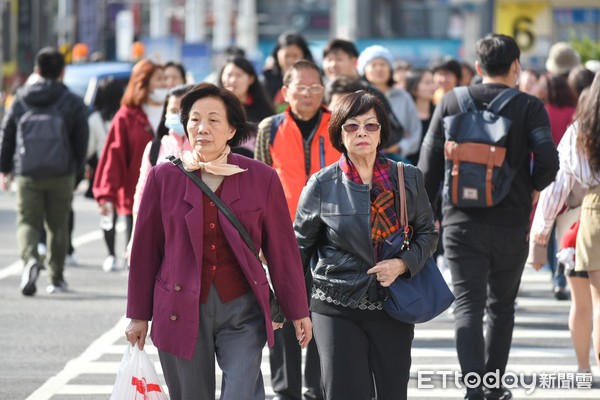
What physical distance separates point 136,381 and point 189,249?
2.01 feet

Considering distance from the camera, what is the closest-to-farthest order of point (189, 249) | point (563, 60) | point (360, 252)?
point (189, 249), point (360, 252), point (563, 60)

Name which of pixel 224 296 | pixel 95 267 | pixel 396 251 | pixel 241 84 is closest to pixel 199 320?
pixel 224 296

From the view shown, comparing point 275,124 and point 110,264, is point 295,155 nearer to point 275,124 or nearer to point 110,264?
point 275,124

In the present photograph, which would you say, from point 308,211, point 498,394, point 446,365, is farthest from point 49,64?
point 308,211

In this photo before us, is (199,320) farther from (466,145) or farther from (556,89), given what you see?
(556,89)

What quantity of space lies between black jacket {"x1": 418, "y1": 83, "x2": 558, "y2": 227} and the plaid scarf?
1463 mm

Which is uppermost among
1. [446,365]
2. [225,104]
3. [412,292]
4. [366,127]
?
[225,104]

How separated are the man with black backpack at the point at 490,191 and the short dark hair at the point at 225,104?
6.12ft

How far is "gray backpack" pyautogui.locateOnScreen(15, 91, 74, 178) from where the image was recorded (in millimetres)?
10398

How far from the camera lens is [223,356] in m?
4.99

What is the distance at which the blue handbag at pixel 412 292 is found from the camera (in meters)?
5.25

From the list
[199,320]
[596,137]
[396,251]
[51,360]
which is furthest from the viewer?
[51,360]

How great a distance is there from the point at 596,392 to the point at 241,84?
10.6 ft

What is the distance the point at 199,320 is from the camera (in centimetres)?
491
